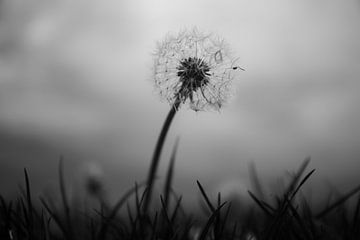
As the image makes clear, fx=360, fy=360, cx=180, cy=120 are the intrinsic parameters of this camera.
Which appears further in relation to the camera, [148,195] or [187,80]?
[187,80]

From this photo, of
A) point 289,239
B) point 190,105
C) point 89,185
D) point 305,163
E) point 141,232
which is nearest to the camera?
point 289,239

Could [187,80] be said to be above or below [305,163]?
above

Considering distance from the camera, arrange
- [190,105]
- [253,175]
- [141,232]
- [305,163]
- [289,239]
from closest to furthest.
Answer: [289,239] → [141,232] → [190,105] → [305,163] → [253,175]

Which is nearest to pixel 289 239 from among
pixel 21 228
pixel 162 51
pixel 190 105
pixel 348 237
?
pixel 348 237

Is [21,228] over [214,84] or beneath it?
beneath

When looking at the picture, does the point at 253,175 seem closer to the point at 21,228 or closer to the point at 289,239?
the point at 289,239

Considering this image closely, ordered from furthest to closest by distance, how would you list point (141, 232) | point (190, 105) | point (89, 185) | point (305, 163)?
point (89, 185)
point (305, 163)
point (190, 105)
point (141, 232)

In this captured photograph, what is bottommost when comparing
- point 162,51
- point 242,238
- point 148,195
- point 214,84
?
point 242,238

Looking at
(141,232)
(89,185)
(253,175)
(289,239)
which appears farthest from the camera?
(89,185)

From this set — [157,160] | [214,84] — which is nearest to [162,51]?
[214,84]

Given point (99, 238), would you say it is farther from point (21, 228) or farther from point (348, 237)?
point (348, 237)
